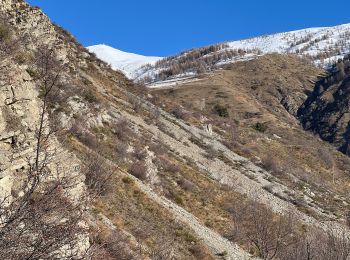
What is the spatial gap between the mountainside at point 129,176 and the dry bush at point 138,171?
→ 0.07 m

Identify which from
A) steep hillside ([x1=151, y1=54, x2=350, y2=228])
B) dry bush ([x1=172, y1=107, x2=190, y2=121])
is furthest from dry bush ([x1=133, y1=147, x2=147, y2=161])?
dry bush ([x1=172, y1=107, x2=190, y2=121])

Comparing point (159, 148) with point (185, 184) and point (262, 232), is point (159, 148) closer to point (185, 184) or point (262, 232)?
point (185, 184)

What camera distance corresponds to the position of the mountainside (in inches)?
209

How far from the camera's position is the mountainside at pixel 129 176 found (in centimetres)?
530

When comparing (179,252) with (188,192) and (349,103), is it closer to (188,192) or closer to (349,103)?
(188,192)

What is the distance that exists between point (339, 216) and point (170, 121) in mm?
16209

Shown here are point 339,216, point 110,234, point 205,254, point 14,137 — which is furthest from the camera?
point 339,216

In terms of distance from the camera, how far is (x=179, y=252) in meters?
16.5

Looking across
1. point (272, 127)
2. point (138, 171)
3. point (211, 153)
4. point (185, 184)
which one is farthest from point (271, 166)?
point (272, 127)

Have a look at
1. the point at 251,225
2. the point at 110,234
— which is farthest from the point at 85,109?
the point at 110,234

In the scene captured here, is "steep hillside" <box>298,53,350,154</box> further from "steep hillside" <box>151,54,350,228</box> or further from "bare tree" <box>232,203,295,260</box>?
"bare tree" <box>232,203,295,260</box>

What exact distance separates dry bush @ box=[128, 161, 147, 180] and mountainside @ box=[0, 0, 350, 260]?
0.22 ft

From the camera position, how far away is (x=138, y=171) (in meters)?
22.4

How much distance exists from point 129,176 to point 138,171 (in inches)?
66.1
